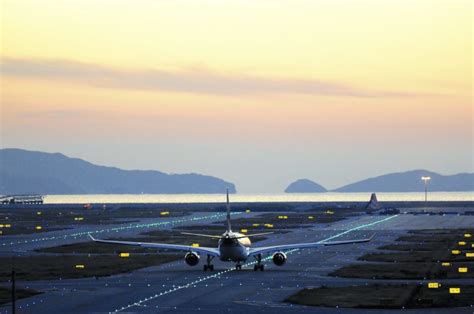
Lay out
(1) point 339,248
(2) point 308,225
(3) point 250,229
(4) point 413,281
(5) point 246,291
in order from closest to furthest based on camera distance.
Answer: (5) point 246,291 → (4) point 413,281 → (1) point 339,248 → (3) point 250,229 → (2) point 308,225

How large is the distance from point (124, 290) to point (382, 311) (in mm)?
21028

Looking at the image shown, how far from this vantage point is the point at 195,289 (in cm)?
7831

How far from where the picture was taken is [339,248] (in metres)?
124

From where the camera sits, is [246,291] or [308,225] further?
[308,225]

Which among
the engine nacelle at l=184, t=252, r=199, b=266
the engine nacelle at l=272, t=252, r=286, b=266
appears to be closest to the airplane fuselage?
the engine nacelle at l=184, t=252, r=199, b=266

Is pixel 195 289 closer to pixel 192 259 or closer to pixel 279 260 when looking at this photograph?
pixel 192 259

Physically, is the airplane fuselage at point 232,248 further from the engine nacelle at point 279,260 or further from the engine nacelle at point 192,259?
the engine nacelle at point 279,260

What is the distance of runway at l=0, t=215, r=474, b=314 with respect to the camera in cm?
6688

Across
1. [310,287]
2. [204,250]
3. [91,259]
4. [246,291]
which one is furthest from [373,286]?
[91,259]

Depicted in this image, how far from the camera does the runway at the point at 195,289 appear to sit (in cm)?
6688

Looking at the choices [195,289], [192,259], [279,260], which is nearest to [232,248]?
[192,259]

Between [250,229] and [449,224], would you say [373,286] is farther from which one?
[449,224]

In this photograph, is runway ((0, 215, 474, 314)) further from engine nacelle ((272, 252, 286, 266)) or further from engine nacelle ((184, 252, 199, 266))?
engine nacelle ((184, 252, 199, 266))

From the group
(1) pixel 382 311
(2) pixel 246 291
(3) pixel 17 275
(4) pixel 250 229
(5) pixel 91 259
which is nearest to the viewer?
(1) pixel 382 311
